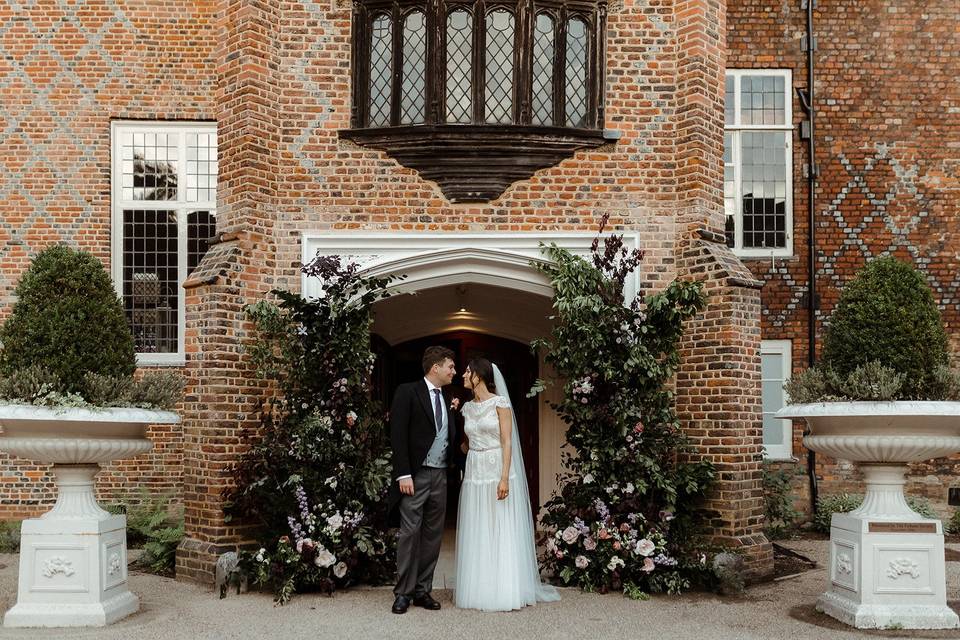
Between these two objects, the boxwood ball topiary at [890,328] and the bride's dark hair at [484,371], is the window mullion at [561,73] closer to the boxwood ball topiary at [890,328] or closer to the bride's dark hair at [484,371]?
the bride's dark hair at [484,371]

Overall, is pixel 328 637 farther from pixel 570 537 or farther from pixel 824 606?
pixel 824 606

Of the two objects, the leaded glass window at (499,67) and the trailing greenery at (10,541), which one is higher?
the leaded glass window at (499,67)

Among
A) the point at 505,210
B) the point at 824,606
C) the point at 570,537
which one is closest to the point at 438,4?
the point at 505,210

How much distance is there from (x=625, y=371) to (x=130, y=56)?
8260 mm

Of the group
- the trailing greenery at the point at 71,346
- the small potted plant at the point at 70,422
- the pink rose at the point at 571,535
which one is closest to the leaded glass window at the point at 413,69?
the trailing greenery at the point at 71,346

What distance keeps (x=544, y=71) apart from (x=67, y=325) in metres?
4.97

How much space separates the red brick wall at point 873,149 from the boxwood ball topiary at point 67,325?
8595mm

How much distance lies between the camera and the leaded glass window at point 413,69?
9188 mm

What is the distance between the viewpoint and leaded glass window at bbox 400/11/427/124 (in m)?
9.19

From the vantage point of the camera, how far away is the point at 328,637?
661 cm

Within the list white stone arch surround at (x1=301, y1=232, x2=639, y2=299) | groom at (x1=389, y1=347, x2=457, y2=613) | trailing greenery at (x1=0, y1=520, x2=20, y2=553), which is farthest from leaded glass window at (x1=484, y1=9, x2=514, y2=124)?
trailing greenery at (x1=0, y1=520, x2=20, y2=553)

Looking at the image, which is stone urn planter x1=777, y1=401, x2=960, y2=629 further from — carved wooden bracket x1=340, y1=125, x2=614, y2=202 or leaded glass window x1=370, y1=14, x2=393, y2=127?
leaded glass window x1=370, y1=14, x2=393, y2=127

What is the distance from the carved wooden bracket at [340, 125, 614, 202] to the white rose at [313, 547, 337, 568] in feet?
11.7

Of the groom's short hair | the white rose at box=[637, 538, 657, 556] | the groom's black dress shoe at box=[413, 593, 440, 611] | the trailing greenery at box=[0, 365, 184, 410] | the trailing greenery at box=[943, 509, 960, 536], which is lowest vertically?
the trailing greenery at box=[943, 509, 960, 536]
